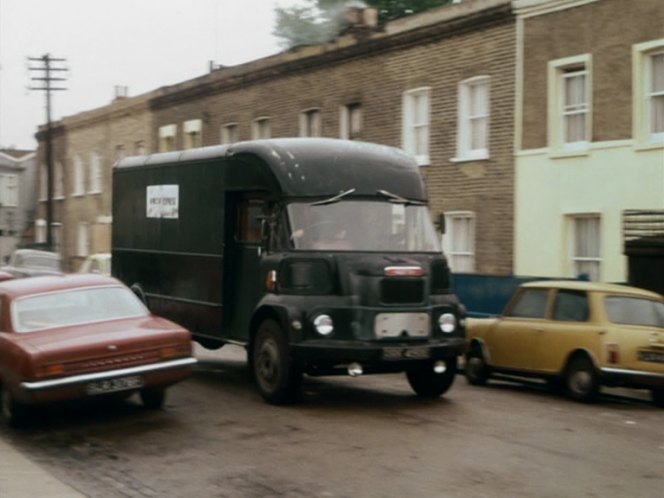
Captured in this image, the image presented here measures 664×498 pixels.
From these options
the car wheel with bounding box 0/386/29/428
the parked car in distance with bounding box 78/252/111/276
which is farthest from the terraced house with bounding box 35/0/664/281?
the car wheel with bounding box 0/386/29/428

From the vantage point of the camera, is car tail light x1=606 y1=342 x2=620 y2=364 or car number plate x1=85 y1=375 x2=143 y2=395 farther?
car tail light x1=606 y1=342 x2=620 y2=364

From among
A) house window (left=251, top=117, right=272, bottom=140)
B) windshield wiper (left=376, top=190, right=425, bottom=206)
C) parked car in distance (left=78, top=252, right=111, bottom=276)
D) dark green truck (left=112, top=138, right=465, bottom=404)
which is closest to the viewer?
dark green truck (left=112, top=138, right=465, bottom=404)

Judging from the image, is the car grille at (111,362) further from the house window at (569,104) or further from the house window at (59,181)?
the house window at (59,181)

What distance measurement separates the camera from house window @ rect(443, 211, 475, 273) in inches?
1068

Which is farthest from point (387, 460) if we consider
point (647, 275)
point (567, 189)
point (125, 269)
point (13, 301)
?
point (567, 189)

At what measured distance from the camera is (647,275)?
765 inches

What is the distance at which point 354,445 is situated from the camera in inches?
413

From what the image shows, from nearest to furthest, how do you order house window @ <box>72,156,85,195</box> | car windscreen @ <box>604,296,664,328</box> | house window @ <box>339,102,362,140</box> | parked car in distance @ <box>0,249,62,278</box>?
car windscreen @ <box>604,296,664,328</box> → parked car in distance @ <box>0,249,62,278</box> → house window @ <box>339,102,362,140</box> → house window @ <box>72,156,85,195</box>

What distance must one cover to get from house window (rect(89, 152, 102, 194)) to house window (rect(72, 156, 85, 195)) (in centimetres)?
100

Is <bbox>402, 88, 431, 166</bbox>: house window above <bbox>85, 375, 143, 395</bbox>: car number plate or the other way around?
above

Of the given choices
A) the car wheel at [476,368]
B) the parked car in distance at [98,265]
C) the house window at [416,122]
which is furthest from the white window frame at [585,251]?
the parked car in distance at [98,265]

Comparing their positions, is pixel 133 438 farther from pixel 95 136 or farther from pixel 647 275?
pixel 95 136

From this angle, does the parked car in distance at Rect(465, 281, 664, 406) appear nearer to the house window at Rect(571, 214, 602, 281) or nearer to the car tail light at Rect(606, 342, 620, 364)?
the car tail light at Rect(606, 342, 620, 364)

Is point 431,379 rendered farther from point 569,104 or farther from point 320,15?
point 320,15
